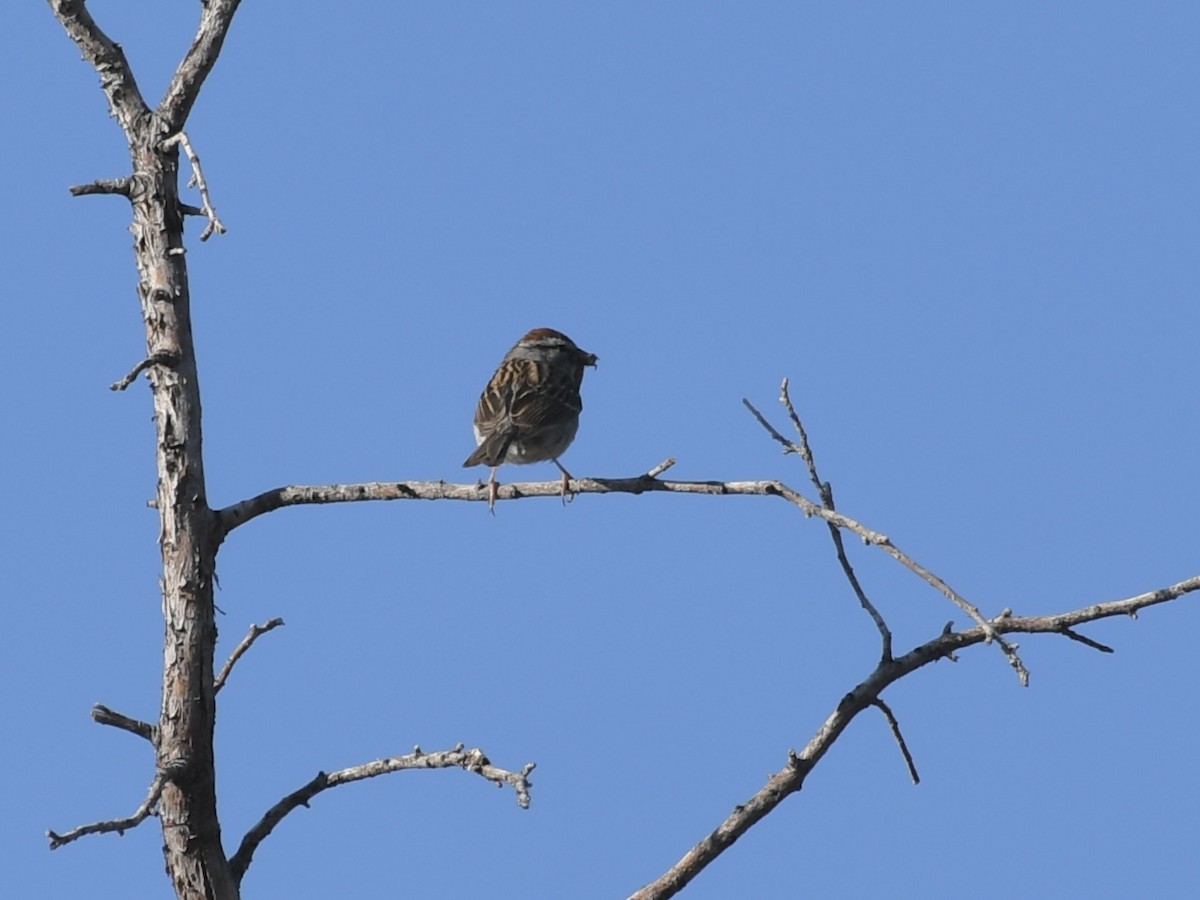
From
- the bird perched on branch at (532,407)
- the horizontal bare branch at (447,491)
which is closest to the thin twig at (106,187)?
the horizontal bare branch at (447,491)

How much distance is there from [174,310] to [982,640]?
3760 millimetres

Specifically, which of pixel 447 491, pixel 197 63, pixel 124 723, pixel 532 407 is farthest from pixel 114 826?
pixel 532 407

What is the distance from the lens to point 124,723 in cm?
709

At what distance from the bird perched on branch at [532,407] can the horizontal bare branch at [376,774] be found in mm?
2561

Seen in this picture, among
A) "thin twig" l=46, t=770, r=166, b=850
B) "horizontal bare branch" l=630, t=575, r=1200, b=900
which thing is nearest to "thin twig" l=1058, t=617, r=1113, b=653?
"horizontal bare branch" l=630, t=575, r=1200, b=900

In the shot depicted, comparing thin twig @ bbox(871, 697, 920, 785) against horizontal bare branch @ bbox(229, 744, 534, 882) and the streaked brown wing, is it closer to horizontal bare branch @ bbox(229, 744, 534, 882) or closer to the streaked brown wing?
horizontal bare branch @ bbox(229, 744, 534, 882)

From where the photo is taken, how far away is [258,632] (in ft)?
24.8

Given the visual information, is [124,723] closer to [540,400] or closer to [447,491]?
[447,491]

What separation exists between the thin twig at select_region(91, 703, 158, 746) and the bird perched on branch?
2.95 m

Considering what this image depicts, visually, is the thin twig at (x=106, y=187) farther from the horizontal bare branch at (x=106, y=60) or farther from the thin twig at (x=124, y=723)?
the thin twig at (x=124, y=723)

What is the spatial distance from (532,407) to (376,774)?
3627 mm

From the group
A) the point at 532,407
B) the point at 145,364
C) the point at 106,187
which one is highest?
the point at 532,407

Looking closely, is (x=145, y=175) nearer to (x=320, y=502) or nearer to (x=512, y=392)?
(x=320, y=502)

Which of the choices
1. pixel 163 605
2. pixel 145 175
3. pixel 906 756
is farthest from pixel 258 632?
pixel 906 756
